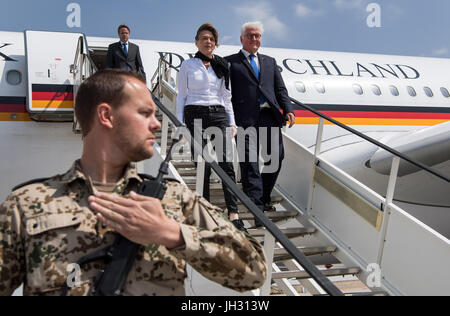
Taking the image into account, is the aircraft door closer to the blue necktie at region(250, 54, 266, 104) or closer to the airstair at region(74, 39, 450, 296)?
the airstair at region(74, 39, 450, 296)

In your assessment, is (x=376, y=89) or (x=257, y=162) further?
(x=376, y=89)

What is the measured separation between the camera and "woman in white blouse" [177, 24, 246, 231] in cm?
351

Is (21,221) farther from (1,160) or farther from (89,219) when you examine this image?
(1,160)

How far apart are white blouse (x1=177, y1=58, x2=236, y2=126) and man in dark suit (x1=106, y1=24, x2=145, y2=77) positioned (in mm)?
2705

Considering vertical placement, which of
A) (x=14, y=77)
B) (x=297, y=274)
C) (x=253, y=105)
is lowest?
(x=297, y=274)

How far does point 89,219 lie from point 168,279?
28 cm

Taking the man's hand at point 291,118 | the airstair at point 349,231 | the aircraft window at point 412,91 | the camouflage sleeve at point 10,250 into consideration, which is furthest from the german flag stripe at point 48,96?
the aircraft window at point 412,91

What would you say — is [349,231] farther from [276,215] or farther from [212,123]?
[212,123]

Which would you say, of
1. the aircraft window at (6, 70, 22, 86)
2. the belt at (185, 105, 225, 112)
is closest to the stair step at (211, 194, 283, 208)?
the belt at (185, 105, 225, 112)

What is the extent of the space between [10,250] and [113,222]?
1.01 ft

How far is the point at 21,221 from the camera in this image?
1.16m

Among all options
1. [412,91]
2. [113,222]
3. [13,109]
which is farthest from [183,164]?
[412,91]

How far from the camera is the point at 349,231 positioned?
3797 millimetres
